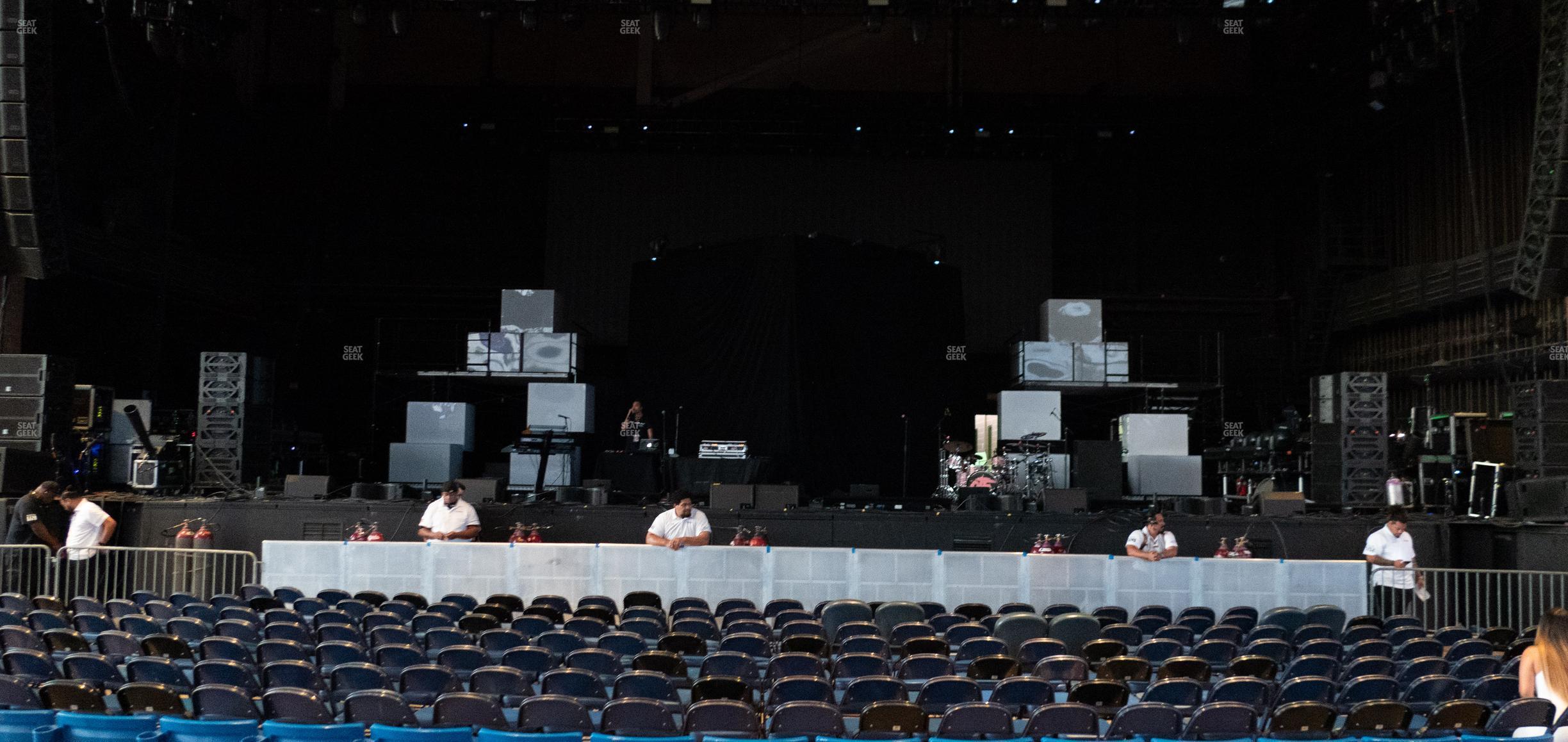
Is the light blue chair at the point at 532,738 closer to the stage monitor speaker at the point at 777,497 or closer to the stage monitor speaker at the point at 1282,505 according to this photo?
the stage monitor speaker at the point at 777,497

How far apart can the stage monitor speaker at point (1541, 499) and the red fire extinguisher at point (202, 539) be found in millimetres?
15176

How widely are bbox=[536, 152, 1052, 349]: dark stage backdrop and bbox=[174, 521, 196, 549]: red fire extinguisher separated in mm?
11566

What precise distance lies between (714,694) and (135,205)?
19.6m

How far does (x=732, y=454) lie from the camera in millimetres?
20016

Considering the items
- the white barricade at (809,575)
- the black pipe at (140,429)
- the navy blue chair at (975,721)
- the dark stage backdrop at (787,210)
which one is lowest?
the navy blue chair at (975,721)

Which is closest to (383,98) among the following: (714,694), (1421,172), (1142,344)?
(1142,344)

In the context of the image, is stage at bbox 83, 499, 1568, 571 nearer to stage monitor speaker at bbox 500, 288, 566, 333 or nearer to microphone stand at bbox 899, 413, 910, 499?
microphone stand at bbox 899, 413, 910, 499

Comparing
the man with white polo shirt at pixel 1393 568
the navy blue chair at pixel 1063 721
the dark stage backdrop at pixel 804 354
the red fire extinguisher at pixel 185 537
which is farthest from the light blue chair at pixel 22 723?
the dark stage backdrop at pixel 804 354

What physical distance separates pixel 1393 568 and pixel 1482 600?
329 cm

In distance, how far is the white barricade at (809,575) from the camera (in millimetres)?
11883

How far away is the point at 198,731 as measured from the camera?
6262mm

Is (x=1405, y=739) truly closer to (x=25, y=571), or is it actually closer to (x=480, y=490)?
(x=480, y=490)

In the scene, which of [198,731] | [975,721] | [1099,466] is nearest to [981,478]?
[1099,466]

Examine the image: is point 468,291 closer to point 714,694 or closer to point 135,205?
point 135,205
